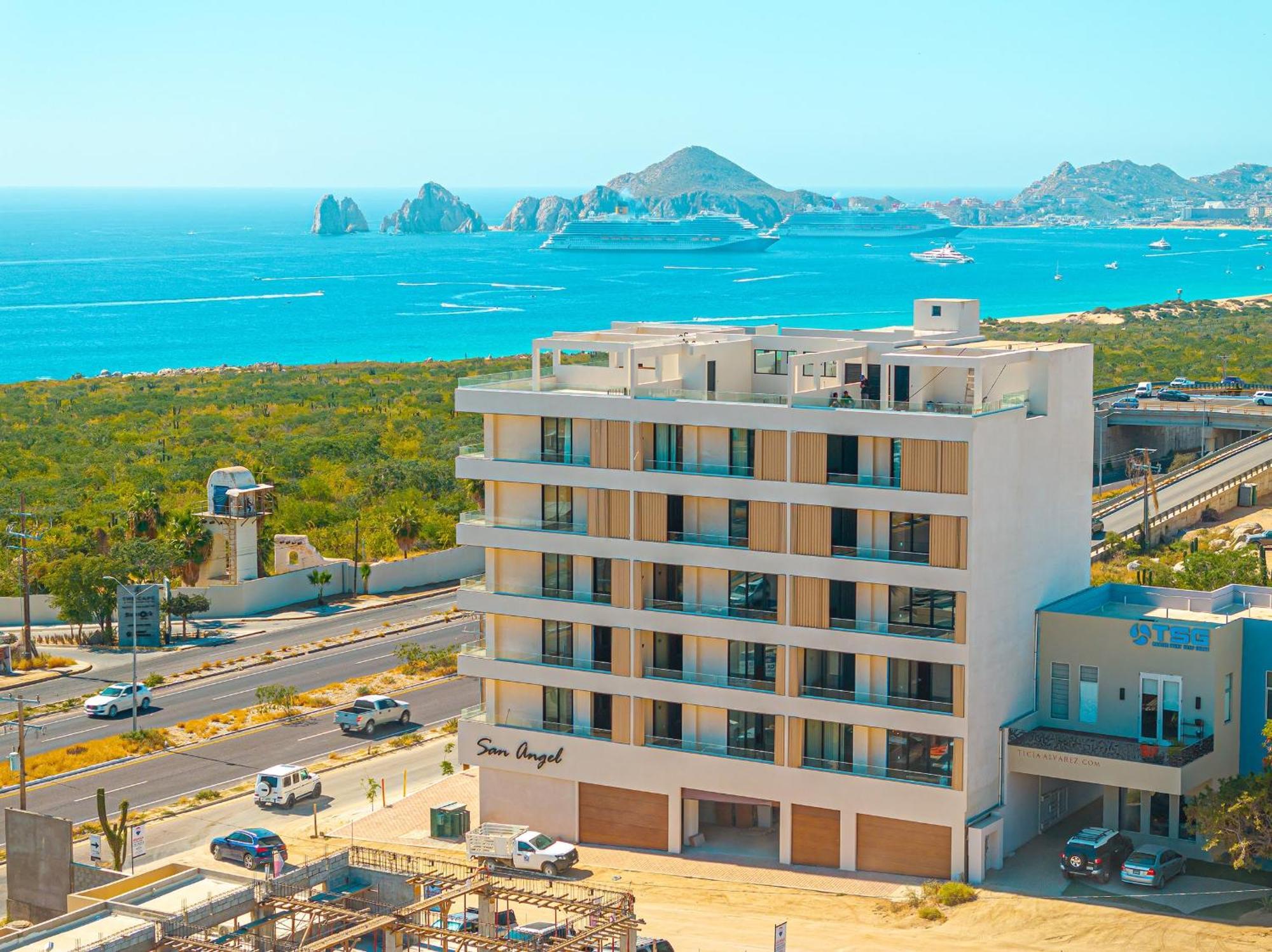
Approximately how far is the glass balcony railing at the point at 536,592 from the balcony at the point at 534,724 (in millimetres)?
3707

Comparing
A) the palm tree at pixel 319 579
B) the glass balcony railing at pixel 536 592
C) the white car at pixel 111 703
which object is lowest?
the white car at pixel 111 703

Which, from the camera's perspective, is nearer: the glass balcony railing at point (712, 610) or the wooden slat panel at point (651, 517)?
the glass balcony railing at point (712, 610)

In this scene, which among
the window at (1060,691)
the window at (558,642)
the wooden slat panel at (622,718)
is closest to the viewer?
the window at (1060,691)

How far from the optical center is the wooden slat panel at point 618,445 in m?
50.2

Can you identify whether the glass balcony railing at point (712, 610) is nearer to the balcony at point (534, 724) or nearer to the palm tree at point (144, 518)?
the balcony at point (534, 724)

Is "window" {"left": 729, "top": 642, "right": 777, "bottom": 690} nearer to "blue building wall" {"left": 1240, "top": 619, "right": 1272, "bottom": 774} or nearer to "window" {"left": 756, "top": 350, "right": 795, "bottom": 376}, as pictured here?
"window" {"left": 756, "top": 350, "right": 795, "bottom": 376}

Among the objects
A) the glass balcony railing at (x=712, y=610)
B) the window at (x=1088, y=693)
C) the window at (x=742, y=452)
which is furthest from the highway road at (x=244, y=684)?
the window at (x=1088, y=693)

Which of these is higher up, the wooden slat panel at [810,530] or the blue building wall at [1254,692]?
the wooden slat panel at [810,530]

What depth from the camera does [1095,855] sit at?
45.8m

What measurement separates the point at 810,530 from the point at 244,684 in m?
33.1

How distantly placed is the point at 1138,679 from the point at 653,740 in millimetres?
13784

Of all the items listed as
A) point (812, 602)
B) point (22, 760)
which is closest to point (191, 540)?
point (22, 760)

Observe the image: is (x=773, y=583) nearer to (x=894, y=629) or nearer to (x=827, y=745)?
(x=894, y=629)

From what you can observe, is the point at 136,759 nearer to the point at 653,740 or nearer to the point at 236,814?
the point at 236,814
